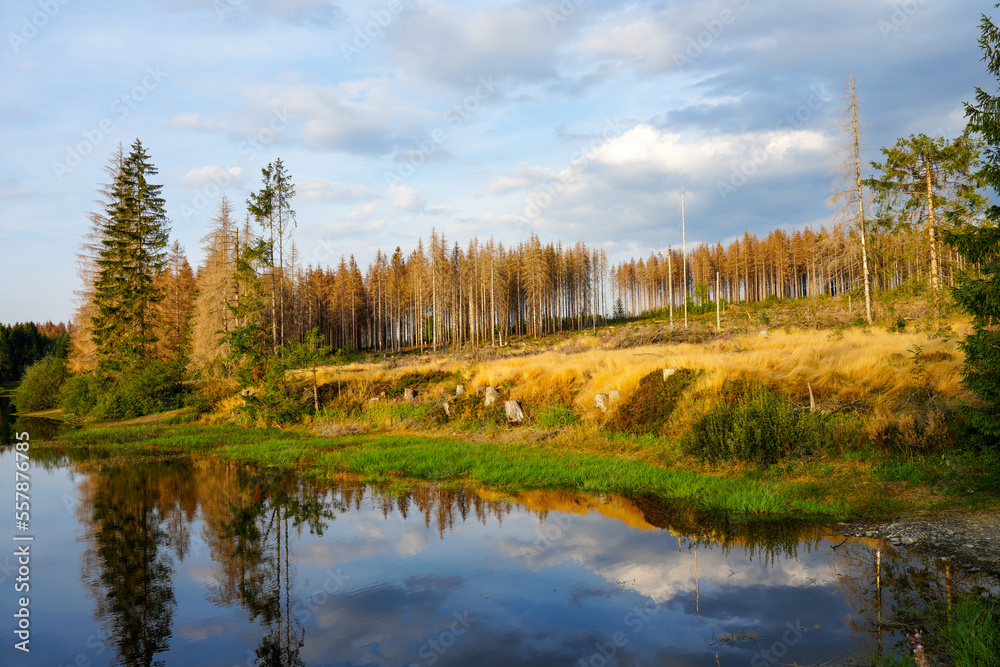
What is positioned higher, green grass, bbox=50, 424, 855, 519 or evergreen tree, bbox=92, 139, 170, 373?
evergreen tree, bbox=92, 139, 170, 373

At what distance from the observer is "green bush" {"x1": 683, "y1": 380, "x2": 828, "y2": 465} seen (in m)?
12.2

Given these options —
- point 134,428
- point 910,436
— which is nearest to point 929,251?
point 910,436

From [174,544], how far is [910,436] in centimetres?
1431

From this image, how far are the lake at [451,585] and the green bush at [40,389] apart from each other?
43.0 metres

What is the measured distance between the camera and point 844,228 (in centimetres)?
2978

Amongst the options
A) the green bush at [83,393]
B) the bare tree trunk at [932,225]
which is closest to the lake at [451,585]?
the bare tree trunk at [932,225]

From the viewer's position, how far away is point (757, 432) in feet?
40.0

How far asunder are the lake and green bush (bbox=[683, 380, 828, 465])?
2.85 m

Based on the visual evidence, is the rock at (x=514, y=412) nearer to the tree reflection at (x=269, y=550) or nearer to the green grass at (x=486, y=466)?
the green grass at (x=486, y=466)

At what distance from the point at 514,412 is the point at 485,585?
12.3 metres

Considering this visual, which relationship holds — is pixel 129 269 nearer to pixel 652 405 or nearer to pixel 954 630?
pixel 652 405

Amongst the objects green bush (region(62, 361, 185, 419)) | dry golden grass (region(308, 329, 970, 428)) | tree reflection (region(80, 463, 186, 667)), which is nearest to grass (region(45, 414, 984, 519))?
dry golden grass (region(308, 329, 970, 428))

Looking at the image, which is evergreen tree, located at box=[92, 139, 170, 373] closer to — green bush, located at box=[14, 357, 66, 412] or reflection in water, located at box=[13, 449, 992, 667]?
green bush, located at box=[14, 357, 66, 412]

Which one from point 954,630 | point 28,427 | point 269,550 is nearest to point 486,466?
point 269,550
